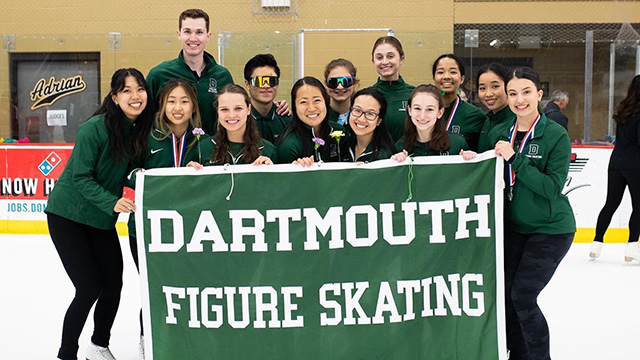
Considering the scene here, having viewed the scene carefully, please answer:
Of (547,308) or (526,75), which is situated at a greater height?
(526,75)

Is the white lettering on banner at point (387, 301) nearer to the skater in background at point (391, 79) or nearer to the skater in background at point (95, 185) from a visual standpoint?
the skater in background at point (95, 185)

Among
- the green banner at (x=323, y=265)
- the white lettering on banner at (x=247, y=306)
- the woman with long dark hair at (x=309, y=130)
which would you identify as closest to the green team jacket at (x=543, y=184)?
the green banner at (x=323, y=265)

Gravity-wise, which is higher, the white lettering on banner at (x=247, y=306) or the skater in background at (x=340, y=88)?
the skater in background at (x=340, y=88)

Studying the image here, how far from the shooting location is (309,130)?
3.25 m

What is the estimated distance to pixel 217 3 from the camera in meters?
10.1

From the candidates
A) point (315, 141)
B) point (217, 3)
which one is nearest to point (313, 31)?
point (217, 3)

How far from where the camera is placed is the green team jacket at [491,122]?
10.2ft

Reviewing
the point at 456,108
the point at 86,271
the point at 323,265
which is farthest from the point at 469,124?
the point at 86,271

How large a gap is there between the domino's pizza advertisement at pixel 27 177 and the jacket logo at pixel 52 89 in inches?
28.3

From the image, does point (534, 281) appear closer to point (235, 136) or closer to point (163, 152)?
point (235, 136)

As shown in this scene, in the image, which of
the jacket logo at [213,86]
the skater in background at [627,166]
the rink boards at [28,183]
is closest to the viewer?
the jacket logo at [213,86]

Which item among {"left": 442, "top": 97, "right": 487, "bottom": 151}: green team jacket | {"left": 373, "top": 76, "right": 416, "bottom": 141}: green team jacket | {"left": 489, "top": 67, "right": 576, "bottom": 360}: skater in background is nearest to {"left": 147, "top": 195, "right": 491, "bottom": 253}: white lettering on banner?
{"left": 489, "top": 67, "right": 576, "bottom": 360}: skater in background

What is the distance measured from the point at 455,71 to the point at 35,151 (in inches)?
218

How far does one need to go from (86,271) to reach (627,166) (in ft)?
15.4
